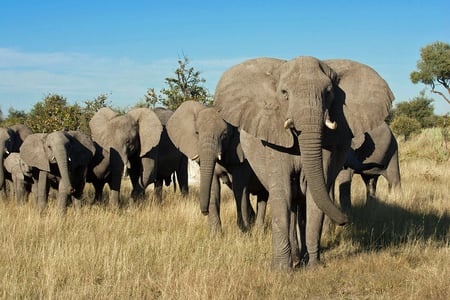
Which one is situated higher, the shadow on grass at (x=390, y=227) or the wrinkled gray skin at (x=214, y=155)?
the wrinkled gray skin at (x=214, y=155)

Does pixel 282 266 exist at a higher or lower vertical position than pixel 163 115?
lower

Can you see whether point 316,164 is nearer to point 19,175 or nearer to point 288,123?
point 288,123

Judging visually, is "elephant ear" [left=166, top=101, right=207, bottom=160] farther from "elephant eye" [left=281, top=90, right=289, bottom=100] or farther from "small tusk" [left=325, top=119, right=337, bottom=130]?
"small tusk" [left=325, top=119, right=337, bottom=130]

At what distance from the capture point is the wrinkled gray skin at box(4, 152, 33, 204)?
40.4 ft

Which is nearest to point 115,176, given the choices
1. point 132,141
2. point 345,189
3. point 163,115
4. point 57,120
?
point 132,141

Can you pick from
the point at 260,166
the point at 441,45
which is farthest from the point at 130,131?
the point at 441,45

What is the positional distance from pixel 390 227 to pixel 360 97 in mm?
3675

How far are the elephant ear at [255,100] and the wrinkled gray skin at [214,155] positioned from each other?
1.62 m

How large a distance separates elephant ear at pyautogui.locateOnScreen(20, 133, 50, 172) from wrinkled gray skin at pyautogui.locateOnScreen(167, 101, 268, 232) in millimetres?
2885

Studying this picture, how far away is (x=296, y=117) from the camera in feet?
19.4

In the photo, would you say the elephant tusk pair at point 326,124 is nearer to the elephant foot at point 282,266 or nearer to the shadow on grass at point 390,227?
the elephant foot at point 282,266

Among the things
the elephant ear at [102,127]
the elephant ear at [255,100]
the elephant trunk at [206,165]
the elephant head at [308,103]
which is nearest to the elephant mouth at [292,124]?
the elephant head at [308,103]

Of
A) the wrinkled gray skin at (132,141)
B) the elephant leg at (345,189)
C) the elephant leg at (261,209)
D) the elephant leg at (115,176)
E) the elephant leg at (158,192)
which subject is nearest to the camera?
the elephant leg at (261,209)

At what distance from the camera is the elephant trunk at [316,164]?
19.3 ft
